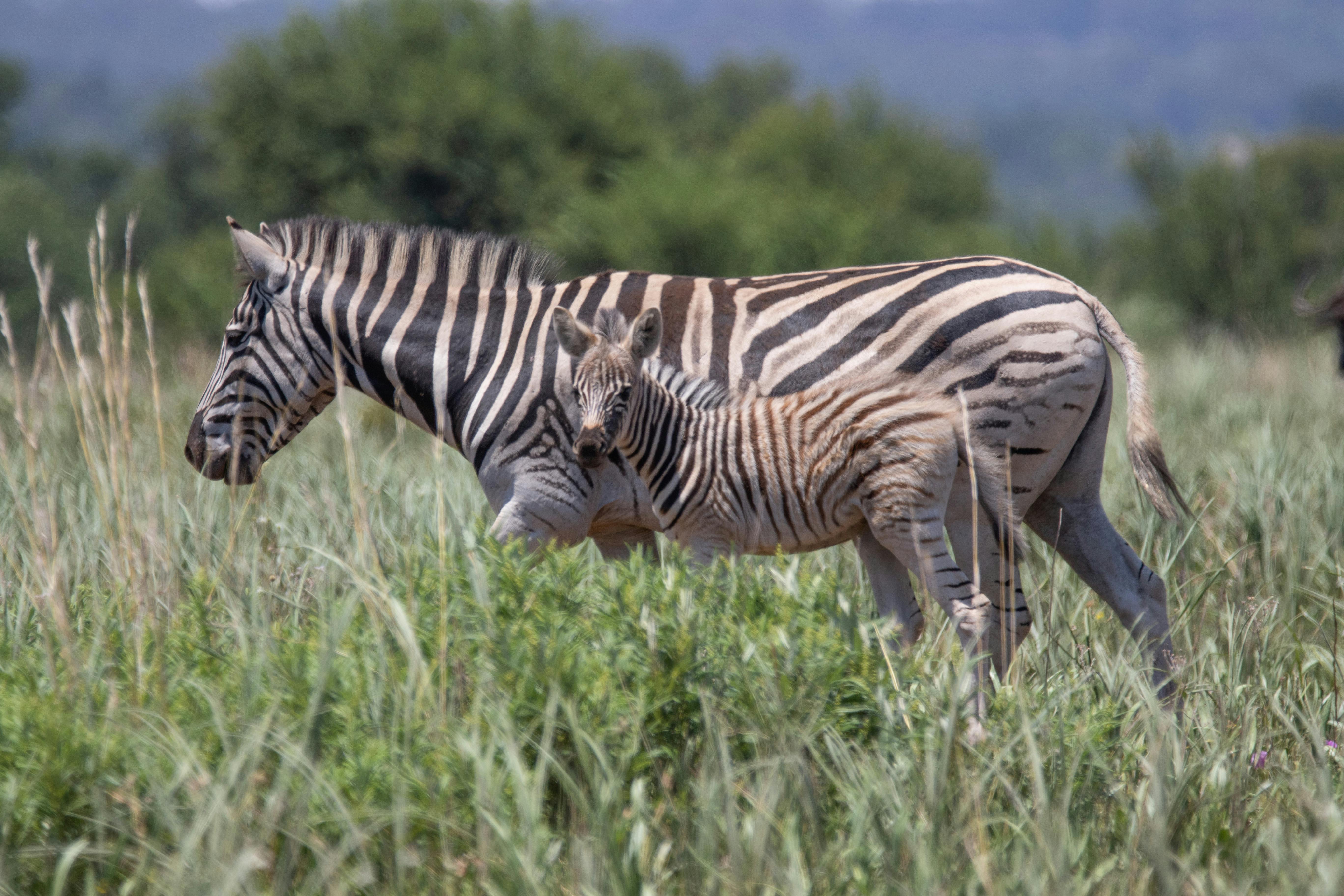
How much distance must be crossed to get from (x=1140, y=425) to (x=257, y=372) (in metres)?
3.63

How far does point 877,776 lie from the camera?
2.72m

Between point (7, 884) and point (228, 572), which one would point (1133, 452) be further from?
point (7, 884)

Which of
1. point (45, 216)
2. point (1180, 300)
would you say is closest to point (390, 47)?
point (45, 216)

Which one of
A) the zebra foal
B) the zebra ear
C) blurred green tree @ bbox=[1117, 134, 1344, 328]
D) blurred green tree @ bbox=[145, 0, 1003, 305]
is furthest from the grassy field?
blurred green tree @ bbox=[145, 0, 1003, 305]

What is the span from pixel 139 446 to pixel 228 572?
459cm

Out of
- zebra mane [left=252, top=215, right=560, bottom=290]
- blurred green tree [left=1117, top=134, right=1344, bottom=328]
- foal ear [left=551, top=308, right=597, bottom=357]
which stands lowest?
blurred green tree [left=1117, top=134, right=1344, bottom=328]

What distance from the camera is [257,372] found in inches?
185

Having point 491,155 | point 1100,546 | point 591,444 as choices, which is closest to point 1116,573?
point 1100,546

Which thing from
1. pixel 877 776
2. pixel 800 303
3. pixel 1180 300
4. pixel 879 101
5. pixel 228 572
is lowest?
pixel 1180 300

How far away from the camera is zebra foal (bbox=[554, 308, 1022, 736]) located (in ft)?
12.0

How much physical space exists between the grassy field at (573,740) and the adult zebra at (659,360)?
0.54m

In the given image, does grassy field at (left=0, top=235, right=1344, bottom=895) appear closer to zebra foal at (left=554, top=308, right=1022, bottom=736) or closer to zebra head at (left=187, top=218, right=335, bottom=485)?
zebra foal at (left=554, top=308, right=1022, bottom=736)

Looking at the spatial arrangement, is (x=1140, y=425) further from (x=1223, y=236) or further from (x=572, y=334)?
(x=1223, y=236)

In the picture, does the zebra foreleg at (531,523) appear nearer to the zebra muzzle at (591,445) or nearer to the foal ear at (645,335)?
the zebra muzzle at (591,445)
